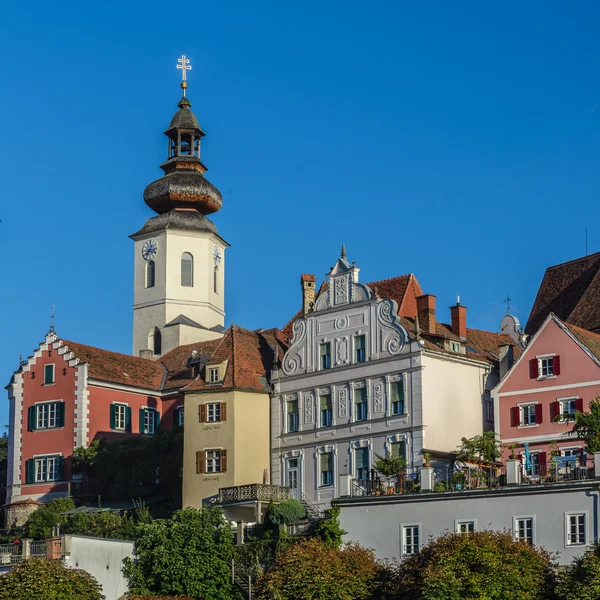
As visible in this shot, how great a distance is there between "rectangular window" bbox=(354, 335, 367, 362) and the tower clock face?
103 ft

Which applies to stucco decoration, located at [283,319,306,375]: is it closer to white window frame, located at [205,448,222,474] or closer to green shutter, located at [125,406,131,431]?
white window frame, located at [205,448,222,474]

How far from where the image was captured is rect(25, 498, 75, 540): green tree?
78188 millimetres

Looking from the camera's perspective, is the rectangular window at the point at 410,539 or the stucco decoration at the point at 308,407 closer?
the rectangular window at the point at 410,539

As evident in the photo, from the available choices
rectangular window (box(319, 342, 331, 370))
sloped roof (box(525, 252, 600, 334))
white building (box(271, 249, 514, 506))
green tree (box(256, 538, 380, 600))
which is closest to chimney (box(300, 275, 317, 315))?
white building (box(271, 249, 514, 506))

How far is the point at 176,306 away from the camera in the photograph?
334ft

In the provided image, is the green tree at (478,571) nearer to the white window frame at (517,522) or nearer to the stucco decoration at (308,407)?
the white window frame at (517,522)

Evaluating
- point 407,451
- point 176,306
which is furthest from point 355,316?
point 176,306

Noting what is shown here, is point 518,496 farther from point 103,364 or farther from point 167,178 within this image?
point 167,178

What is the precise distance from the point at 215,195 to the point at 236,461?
3371 centimetres

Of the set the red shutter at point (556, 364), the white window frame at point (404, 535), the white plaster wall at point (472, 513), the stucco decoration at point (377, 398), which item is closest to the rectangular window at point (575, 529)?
the white plaster wall at point (472, 513)

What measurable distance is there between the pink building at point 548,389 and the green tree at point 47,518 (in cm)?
2323

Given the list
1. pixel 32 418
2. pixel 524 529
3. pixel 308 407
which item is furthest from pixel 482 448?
pixel 32 418

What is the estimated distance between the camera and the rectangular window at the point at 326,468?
239 ft

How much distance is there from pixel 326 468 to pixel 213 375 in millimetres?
7406
